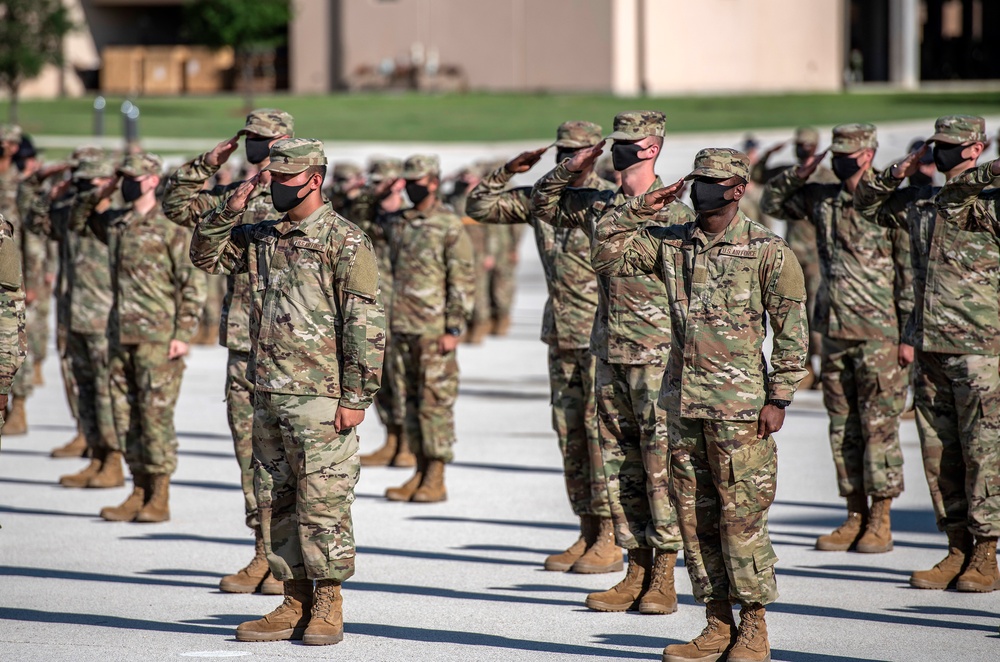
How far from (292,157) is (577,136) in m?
1.98

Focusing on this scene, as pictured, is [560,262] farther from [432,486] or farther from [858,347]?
[432,486]

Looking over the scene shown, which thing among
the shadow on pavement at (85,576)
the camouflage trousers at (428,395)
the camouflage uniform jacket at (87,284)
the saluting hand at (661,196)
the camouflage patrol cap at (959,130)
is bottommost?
the shadow on pavement at (85,576)

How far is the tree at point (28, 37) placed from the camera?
3678cm

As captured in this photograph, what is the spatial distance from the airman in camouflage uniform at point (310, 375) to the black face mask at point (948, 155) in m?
3.17

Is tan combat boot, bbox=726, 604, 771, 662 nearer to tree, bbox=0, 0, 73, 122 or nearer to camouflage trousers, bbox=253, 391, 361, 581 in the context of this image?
camouflage trousers, bbox=253, 391, 361, 581

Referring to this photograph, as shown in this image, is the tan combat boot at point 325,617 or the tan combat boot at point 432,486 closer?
the tan combat boot at point 325,617

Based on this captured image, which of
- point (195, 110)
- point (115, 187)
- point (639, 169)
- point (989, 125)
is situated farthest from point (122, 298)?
point (195, 110)

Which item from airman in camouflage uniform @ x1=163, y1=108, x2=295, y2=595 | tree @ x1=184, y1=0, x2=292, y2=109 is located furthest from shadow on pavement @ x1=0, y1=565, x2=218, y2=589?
tree @ x1=184, y1=0, x2=292, y2=109

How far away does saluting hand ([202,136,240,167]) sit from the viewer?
7.44m

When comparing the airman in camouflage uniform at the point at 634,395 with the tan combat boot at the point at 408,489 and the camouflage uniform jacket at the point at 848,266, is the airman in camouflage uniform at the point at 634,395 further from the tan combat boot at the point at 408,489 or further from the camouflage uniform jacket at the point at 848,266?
the tan combat boot at the point at 408,489

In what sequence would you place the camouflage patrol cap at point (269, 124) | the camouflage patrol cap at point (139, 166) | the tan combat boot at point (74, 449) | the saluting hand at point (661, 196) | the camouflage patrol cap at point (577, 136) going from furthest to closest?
the tan combat boot at point (74, 449) < the camouflage patrol cap at point (139, 166) < the camouflage patrol cap at point (577, 136) < the camouflage patrol cap at point (269, 124) < the saluting hand at point (661, 196)

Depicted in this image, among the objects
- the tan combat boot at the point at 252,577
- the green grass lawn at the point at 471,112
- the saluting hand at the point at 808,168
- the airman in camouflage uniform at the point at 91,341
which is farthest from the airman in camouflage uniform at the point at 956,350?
the green grass lawn at the point at 471,112

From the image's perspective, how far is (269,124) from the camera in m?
7.81

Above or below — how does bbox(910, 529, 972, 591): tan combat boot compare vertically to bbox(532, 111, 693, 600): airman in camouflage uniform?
below
